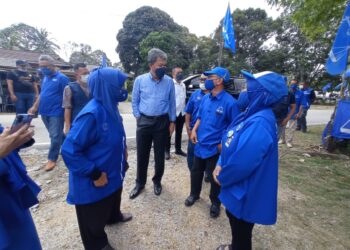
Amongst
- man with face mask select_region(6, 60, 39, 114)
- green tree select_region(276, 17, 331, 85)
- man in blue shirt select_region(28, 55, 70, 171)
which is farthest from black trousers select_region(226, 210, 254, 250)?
green tree select_region(276, 17, 331, 85)

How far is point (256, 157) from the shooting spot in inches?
65.0

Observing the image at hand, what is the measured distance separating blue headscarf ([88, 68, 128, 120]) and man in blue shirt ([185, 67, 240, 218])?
124 cm

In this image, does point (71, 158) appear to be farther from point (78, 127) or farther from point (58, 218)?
point (58, 218)

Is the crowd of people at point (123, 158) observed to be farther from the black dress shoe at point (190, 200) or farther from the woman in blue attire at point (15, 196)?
the black dress shoe at point (190, 200)

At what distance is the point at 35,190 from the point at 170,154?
373cm

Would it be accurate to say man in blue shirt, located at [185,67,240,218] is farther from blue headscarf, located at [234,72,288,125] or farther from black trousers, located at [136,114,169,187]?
blue headscarf, located at [234,72,288,125]

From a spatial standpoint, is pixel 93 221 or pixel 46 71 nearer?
pixel 93 221

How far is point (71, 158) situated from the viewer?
5.89 feet

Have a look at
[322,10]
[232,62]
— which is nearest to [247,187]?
[322,10]

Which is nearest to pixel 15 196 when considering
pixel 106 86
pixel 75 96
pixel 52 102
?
pixel 106 86

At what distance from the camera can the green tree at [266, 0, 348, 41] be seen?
542 centimetres

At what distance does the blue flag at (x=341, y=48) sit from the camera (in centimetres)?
484

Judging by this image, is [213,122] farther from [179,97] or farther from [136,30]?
[136,30]

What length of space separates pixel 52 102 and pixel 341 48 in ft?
19.3
